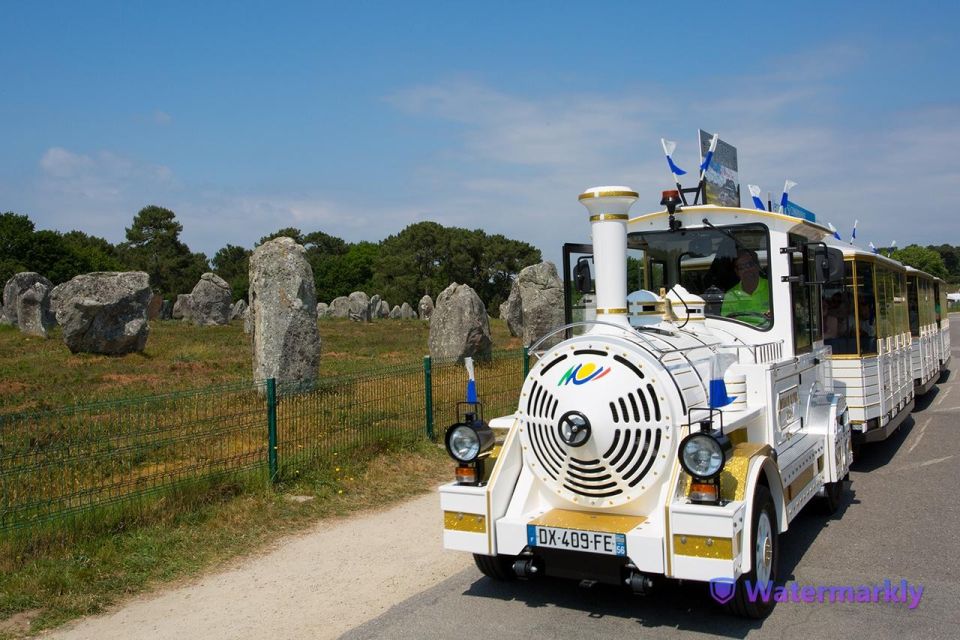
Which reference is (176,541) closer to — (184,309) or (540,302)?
(540,302)

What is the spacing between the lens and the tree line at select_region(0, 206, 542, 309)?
55688 millimetres

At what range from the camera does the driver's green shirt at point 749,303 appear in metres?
6.56

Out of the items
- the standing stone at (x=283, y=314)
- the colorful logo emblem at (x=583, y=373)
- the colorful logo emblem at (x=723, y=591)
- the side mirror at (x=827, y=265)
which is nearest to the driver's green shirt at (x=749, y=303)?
the side mirror at (x=827, y=265)

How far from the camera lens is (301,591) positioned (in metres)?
5.66

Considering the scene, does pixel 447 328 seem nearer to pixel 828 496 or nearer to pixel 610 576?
pixel 828 496

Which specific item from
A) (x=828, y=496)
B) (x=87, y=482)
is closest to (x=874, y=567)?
(x=828, y=496)

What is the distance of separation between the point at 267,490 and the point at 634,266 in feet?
13.4

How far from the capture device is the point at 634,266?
7332 mm

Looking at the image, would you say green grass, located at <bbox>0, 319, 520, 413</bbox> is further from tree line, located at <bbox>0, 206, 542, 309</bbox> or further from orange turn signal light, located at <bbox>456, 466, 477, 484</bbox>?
tree line, located at <bbox>0, 206, 542, 309</bbox>

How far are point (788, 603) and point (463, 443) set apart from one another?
2.30m

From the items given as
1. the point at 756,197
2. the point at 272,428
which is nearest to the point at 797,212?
the point at 756,197

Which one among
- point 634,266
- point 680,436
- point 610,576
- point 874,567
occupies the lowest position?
point 874,567

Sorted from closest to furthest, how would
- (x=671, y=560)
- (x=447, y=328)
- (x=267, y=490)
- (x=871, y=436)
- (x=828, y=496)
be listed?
(x=671, y=560) < (x=828, y=496) < (x=267, y=490) < (x=871, y=436) < (x=447, y=328)

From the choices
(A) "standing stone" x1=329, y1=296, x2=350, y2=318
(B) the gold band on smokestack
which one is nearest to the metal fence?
(B) the gold band on smokestack
